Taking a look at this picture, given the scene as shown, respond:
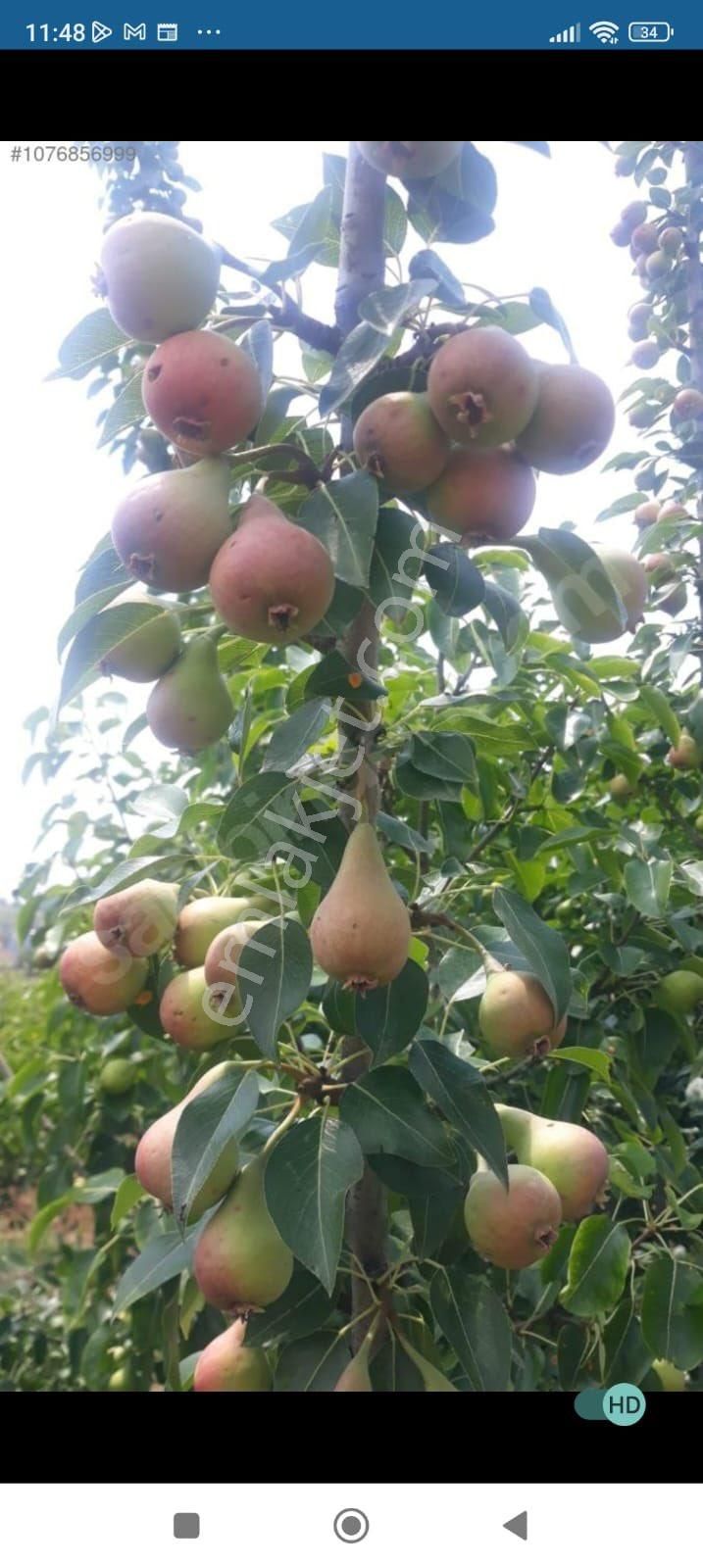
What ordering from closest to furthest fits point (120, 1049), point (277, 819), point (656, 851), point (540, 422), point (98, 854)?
1. point (540, 422)
2. point (277, 819)
3. point (656, 851)
4. point (120, 1049)
5. point (98, 854)

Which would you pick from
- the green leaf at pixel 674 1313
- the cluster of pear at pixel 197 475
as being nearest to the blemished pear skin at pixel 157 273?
the cluster of pear at pixel 197 475

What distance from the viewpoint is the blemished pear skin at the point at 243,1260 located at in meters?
0.71

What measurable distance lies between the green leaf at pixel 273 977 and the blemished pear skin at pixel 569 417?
363mm

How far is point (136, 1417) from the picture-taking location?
761 mm

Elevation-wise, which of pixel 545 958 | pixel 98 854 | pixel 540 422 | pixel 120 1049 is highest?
pixel 98 854

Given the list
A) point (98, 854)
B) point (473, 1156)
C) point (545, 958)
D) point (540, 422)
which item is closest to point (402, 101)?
point (540, 422)

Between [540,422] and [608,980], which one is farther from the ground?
[540,422]

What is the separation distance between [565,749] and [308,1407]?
0.80 m

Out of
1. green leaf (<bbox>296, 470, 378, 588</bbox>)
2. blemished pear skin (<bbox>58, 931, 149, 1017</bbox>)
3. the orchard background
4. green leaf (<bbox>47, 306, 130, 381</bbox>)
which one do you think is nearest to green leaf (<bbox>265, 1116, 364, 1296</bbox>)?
the orchard background

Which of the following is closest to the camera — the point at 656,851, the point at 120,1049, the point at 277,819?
the point at 277,819

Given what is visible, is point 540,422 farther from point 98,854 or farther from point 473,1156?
point 98,854

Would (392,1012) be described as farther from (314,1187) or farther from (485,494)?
(485,494)

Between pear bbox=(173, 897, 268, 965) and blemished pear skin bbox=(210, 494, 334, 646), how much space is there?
0.28 m
